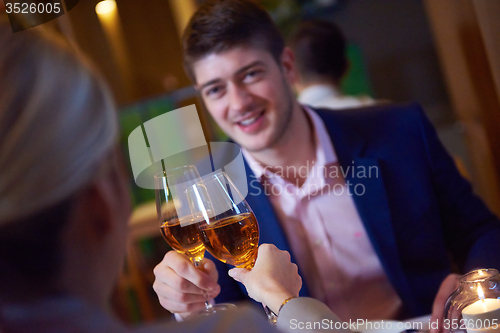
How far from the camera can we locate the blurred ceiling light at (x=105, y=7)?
1.15 meters

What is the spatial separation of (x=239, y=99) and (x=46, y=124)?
0.71 m

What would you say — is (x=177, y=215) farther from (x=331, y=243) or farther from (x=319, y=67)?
(x=319, y=67)

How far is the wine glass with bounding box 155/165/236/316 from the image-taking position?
0.72 metres

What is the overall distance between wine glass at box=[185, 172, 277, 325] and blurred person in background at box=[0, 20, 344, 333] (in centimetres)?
22

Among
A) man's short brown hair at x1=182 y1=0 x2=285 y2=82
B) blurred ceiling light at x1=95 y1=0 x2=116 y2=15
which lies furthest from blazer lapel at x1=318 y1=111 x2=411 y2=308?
blurred ceiling light at x1=95 y1=0 x2=116 y2=15

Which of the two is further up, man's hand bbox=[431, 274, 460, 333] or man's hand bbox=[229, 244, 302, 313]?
man's hand bbox=[229, 244, 302, 313]

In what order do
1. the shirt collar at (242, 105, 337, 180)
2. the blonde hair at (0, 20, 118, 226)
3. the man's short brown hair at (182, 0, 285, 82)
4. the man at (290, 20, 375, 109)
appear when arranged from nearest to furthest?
1. the blonde hair at (0, 20, 118, 226)
2. the man's short brown hair at (182, 0, 285, 82)
3. the shirt collar at (242, 105, 337, 180)
4. the man at (290, 20, 375, 109)

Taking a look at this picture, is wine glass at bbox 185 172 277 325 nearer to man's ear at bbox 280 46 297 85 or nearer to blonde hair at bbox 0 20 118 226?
blonde hair at bbox 0 20 118 226

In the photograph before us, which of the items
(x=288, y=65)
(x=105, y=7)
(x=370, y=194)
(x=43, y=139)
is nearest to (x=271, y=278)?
(x=43, y=139)

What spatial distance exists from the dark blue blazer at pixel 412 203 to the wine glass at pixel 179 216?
27 centimetres

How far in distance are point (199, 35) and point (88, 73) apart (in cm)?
64

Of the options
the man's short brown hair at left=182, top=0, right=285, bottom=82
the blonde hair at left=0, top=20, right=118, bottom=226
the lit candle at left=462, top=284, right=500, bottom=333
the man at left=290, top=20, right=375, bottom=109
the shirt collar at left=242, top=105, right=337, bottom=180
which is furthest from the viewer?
the man at left=290, top=20, right=375, bottom=109

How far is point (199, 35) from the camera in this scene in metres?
1.02

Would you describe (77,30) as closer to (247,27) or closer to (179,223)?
(247,27)
